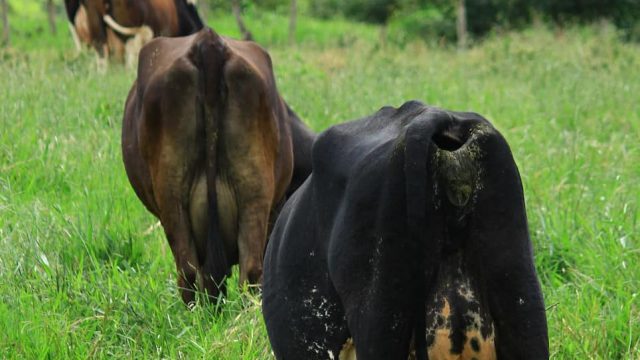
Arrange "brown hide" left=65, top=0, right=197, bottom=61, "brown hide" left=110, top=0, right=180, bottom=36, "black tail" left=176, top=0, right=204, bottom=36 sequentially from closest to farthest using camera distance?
"black tail" left=176, top=0, right=204, bottom=36 → "brown hide" left=110, top=0, right=180, bottom=36 → "brown hide" left=65, top=0, right=197, bottom=61

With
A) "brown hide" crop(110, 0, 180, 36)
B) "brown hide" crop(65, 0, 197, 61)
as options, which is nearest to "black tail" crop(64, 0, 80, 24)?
"brown hide" crop(65, 0, 197, 61)

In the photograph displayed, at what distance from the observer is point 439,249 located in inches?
96.1

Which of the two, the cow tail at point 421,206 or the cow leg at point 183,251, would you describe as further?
the cow leg at point 183,251

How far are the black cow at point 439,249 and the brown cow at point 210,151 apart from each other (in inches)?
73.3

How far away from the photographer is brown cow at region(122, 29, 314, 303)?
4.27 m

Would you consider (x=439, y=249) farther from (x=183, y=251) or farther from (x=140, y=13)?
(x=140, y=13)

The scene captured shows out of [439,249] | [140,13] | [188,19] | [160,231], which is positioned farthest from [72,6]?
[439,249]

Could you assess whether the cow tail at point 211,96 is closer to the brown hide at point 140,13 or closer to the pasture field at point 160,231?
the pasture field at point 160,231

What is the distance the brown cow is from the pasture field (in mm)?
217

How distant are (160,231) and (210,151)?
1301 millimetres

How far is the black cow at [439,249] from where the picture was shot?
94.7 inches

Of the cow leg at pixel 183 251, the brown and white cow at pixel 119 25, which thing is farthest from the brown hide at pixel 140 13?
the cow leg at pixel 183 251

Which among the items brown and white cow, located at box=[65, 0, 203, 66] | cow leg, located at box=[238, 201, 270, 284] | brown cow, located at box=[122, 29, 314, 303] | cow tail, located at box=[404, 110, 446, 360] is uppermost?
cow tail, located at box=[404, 110, 446, 360]

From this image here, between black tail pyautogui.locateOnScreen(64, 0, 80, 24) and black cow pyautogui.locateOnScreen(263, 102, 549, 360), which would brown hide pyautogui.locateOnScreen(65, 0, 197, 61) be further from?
black cow pyautogui.locateOnScreen(263, 102, 549, 360)
